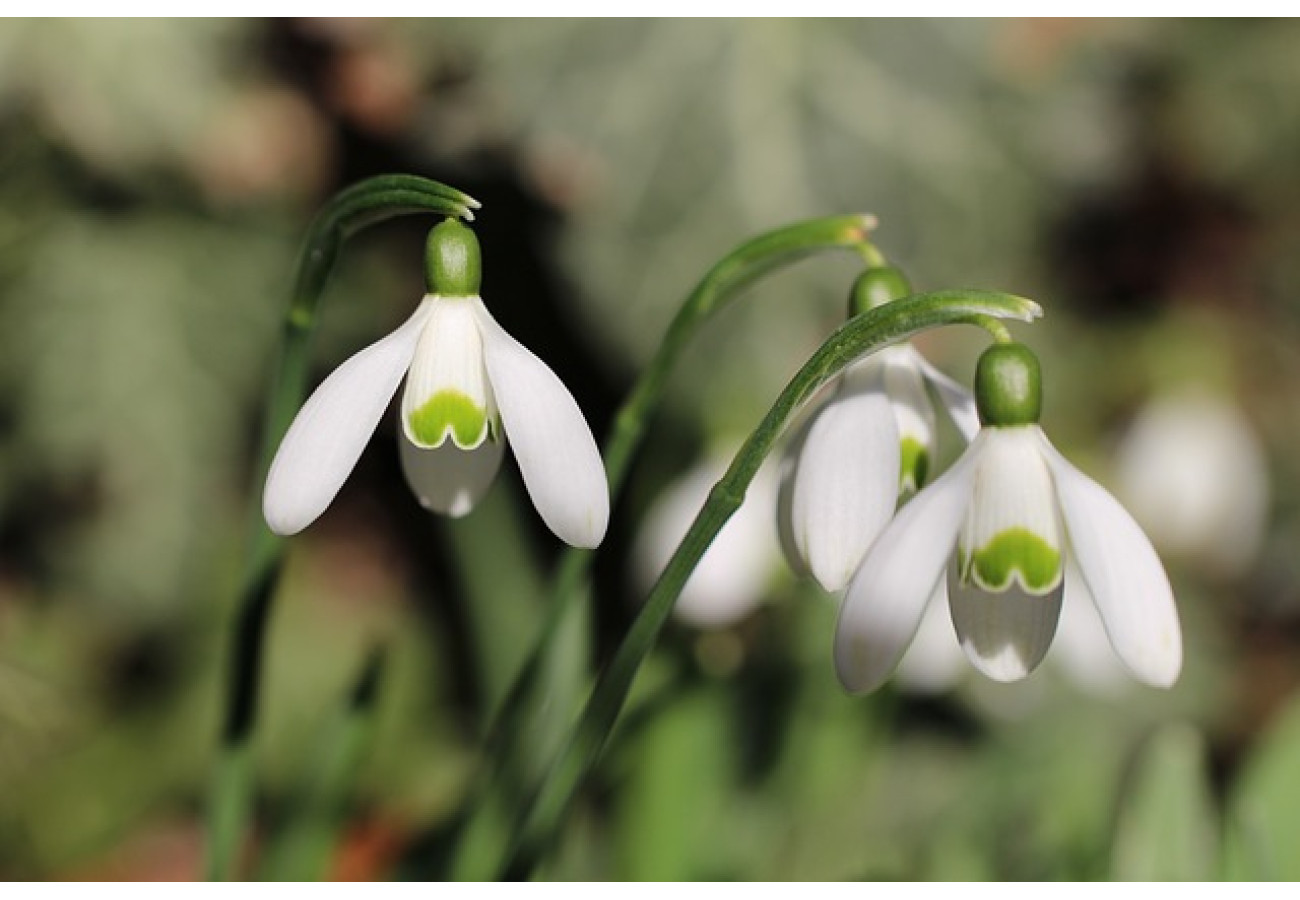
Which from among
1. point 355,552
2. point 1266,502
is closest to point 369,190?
point 355,552

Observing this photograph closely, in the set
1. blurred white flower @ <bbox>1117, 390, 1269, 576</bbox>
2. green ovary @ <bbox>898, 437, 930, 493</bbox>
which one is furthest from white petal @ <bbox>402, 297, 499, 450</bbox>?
blurred white flower @ <bbox>1117, 390, 1269, 576</bbox>

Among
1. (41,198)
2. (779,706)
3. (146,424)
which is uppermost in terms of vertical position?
(41,198)

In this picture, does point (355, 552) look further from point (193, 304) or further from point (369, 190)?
point (369, 190)

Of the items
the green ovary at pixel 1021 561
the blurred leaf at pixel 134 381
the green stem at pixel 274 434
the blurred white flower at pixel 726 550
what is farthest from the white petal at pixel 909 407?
the blurred leaf at pixel 134 381

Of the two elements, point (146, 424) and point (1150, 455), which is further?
point (1150, 455)

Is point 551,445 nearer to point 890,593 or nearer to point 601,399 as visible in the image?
point 890,593

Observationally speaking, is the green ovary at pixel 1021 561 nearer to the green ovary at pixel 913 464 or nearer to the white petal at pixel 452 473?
the green ovary at pixel 913 464
